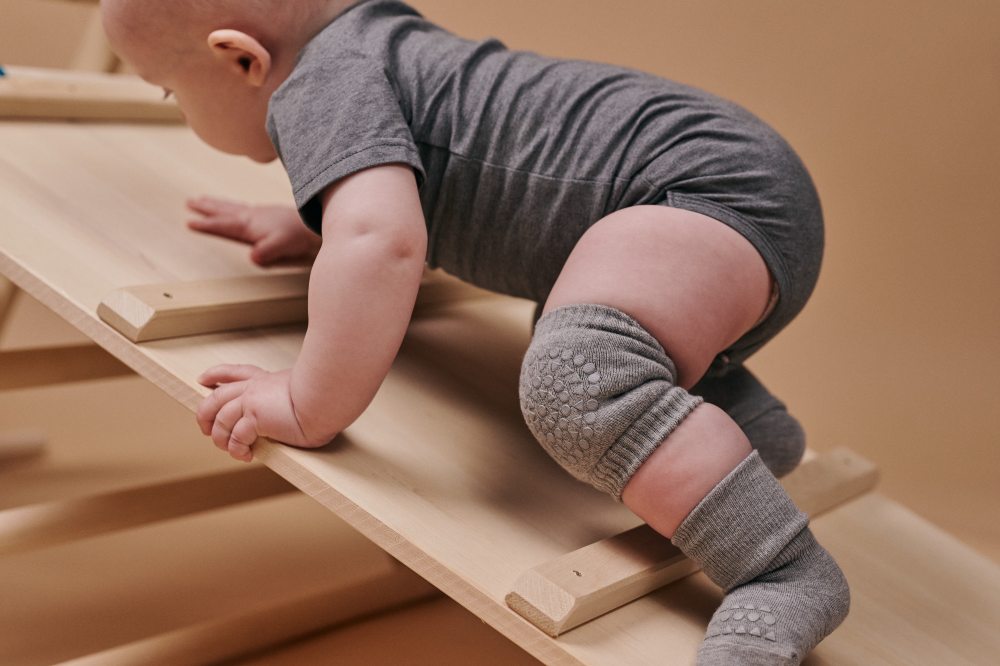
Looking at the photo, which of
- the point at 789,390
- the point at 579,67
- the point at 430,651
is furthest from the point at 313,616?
the point at 789,390

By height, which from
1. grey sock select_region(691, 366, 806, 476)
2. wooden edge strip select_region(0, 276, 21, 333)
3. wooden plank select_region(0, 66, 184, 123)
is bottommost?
wooden edge strip select_region(0, 276, 21, 333)

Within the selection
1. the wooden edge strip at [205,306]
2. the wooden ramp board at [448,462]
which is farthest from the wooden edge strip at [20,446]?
the wooden edge strip at [205,306]

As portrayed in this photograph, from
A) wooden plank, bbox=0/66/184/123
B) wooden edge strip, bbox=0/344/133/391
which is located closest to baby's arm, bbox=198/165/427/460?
wooden edge strip, bbox=0/344/133/391

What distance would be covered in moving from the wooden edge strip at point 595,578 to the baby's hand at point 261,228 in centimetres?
52

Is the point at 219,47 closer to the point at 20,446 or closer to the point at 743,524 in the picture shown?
the point at 743,524

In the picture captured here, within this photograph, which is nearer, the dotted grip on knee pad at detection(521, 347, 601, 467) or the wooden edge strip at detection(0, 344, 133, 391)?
the dotted grip on knee pad at detection(521, 347, 601, 467)

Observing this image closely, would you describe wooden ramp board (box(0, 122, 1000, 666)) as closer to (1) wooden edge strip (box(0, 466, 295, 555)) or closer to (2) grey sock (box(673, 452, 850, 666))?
(2) grey sock (box(673, 452, 850, 666))

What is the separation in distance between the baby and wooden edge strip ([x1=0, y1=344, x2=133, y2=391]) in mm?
342

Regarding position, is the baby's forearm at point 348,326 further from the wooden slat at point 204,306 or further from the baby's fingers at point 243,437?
the wooden slat at point 204,306

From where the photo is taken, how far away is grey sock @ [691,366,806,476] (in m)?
1.06

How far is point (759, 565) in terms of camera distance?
2.66 feet

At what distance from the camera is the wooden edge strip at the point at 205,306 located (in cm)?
94

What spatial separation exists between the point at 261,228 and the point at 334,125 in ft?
1.19

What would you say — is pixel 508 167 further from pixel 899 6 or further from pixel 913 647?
pixel 899 6
